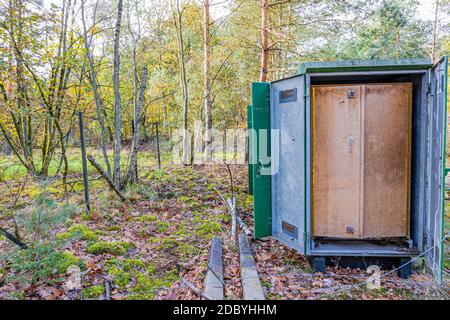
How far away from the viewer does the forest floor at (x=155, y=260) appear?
9.75ft

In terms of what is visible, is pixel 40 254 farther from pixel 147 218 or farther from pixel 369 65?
pixel 369 65

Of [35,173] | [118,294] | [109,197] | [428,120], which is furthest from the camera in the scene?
[35,173]

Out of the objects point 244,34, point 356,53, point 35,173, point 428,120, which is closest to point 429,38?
point 356,53

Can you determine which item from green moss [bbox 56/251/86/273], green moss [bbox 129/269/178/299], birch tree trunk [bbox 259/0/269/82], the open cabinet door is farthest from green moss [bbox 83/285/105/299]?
birch tree trunk [bbox 259/0/269/82]

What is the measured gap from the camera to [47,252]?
3.14 metres

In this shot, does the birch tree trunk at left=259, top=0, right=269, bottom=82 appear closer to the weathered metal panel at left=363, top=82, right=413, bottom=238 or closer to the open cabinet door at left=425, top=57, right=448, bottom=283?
the weathered metal panel at left=363, top=82, right=413, bottom=238

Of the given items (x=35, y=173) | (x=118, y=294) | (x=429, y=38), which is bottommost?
(x=118, y=294)

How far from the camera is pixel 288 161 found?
12.2 feet

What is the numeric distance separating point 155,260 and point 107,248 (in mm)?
676

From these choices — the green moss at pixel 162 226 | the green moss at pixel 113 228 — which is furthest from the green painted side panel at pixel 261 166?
the green moss at pixel 113 228

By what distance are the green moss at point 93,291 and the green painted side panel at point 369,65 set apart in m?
3.12
